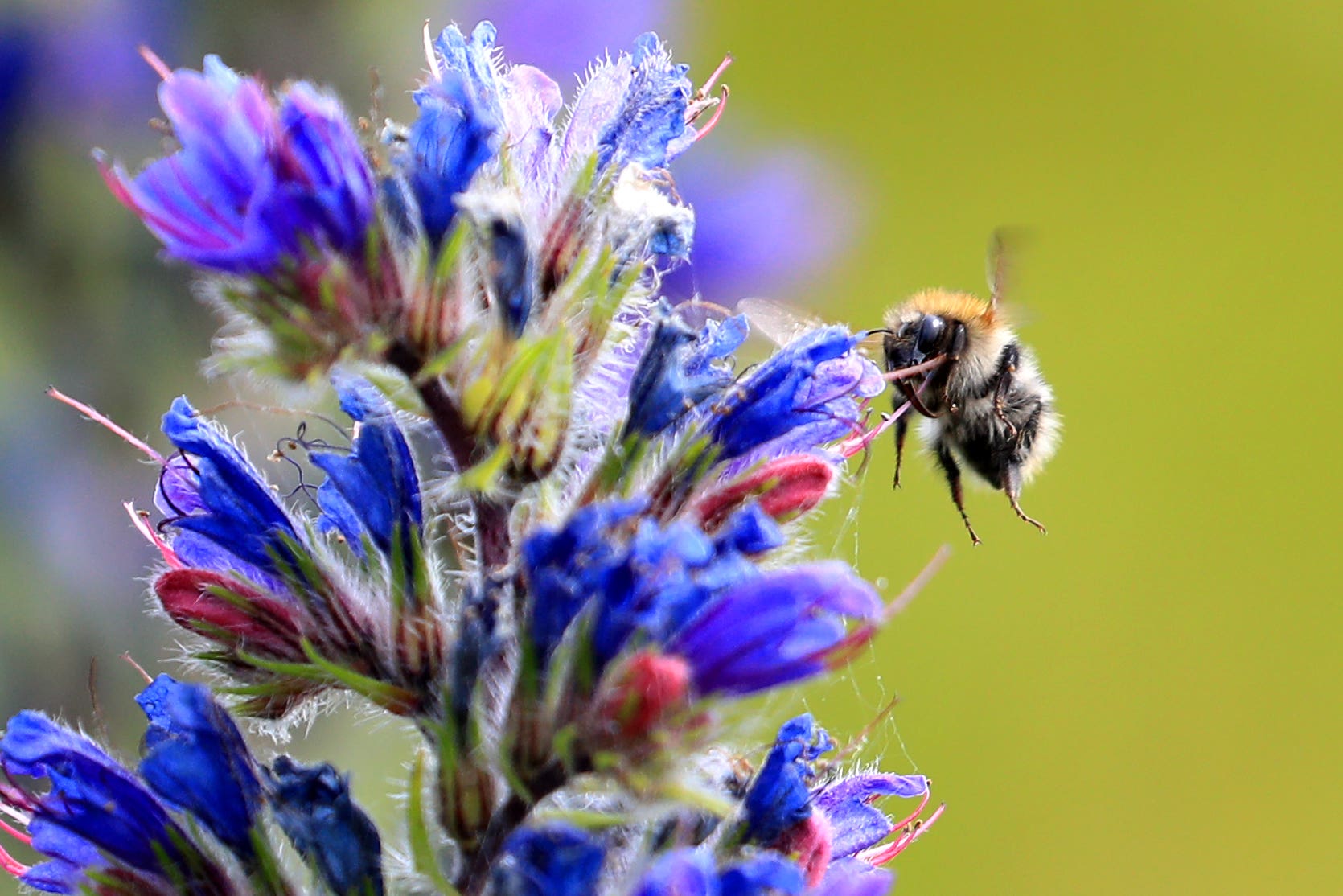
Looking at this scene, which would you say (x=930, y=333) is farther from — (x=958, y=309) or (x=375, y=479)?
(x=375, y=479)

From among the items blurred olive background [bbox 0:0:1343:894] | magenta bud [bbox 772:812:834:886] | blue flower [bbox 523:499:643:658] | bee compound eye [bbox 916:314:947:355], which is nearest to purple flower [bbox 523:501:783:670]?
blue flower [bbox 523:499:643:658]

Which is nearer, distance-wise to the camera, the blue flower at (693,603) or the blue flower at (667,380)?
the blue flower at (693,603)

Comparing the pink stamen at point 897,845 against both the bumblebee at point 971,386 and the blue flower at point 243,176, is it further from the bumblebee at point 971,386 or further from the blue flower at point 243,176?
the blue flower at point 243,176

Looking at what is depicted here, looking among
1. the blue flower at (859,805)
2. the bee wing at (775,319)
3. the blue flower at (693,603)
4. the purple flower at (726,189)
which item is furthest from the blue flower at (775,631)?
the purple flower at (726,189)

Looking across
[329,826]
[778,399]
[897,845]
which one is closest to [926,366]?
[778,399]

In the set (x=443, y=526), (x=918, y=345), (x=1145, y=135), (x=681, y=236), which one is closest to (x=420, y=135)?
(x=681, y=236)

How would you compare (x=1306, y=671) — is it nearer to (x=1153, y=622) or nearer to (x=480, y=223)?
(x=1153, y=622)
